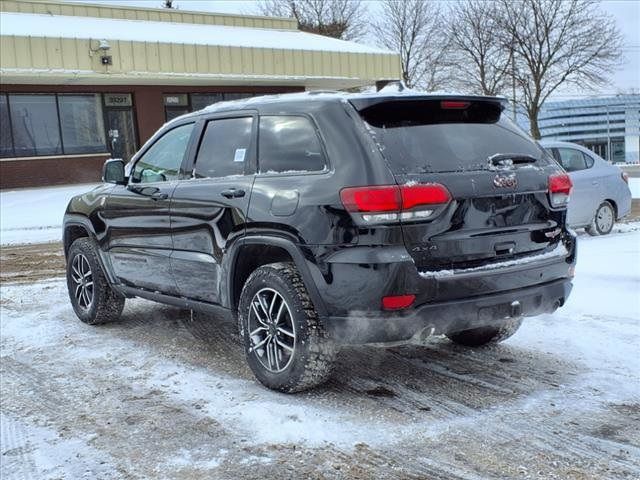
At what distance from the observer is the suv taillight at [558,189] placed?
4250 millimetres

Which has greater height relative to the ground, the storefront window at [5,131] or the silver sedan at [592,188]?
the storefront window at [5,131]

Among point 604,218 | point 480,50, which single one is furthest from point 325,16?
point 604,218

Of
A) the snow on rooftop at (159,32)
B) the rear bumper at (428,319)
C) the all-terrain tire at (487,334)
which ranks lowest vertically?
the all-terrain tire at (487,334)

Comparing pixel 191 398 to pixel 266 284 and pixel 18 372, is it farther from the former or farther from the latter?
pixel 18 372

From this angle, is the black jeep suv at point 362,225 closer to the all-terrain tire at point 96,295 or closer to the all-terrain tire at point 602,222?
the all-terrain tire at point 96,295

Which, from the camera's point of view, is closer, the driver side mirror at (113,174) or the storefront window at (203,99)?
the driver side mirror at (113,174)

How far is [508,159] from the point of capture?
4.13 m

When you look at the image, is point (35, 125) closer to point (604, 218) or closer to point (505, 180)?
point (604, 218)

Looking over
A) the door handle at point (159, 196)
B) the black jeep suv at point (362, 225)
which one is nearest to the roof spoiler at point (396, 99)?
the black jeep suv at point (362, 225)

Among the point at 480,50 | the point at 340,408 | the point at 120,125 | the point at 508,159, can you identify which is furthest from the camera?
the point at 480,50

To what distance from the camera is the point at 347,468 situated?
127 inches

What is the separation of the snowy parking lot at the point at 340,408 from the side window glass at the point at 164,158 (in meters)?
1.35

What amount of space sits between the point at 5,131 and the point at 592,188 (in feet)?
57.7

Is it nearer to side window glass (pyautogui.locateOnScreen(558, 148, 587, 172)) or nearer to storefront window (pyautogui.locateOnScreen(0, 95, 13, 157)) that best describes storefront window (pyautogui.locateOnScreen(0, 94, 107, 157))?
storefront window (pyautogui.locateOnScreen(0, 95, 13, 157))
